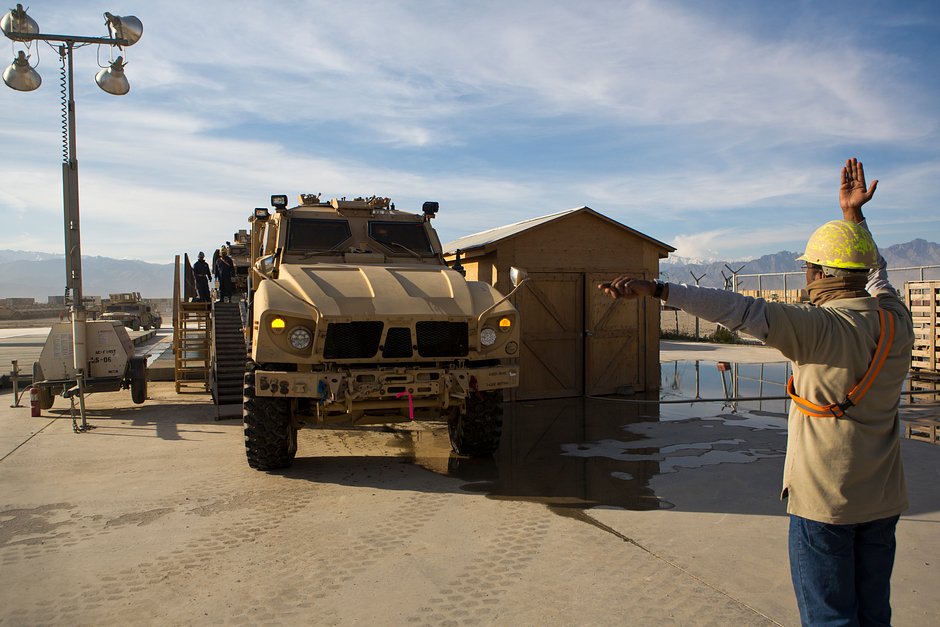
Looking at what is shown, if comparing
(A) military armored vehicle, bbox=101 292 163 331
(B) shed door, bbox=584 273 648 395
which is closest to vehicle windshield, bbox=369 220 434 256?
(B) shed door, bbox=584 273 648 395

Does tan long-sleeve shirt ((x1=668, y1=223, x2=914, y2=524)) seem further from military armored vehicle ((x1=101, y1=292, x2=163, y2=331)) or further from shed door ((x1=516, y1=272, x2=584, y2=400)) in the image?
military armored vehicle ((x1=101, y1=292, x2=163, y2=331))

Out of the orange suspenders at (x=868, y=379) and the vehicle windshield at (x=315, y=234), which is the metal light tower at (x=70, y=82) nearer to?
the vehicle windshield at (x=315, y=234)

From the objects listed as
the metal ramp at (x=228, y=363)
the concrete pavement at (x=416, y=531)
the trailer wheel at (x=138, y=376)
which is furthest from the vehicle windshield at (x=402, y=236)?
the trailer wheel at (x=138, y=376)

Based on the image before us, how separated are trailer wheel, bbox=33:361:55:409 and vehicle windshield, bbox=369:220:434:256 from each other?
539 cm

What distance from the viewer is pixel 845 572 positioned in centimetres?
242

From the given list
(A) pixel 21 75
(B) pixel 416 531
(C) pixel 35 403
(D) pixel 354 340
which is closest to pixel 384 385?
(D) pixel 354 340

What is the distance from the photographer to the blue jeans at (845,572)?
2.42m

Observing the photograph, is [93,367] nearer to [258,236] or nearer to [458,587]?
[258,236]

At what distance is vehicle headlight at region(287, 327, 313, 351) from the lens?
5883 mm

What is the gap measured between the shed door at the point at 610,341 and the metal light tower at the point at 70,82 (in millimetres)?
7139

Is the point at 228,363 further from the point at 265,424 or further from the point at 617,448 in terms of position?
the point at 617,448

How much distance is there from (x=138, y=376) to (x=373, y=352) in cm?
576

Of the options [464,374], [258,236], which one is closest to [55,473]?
[258,236]

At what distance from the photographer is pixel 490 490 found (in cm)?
597
